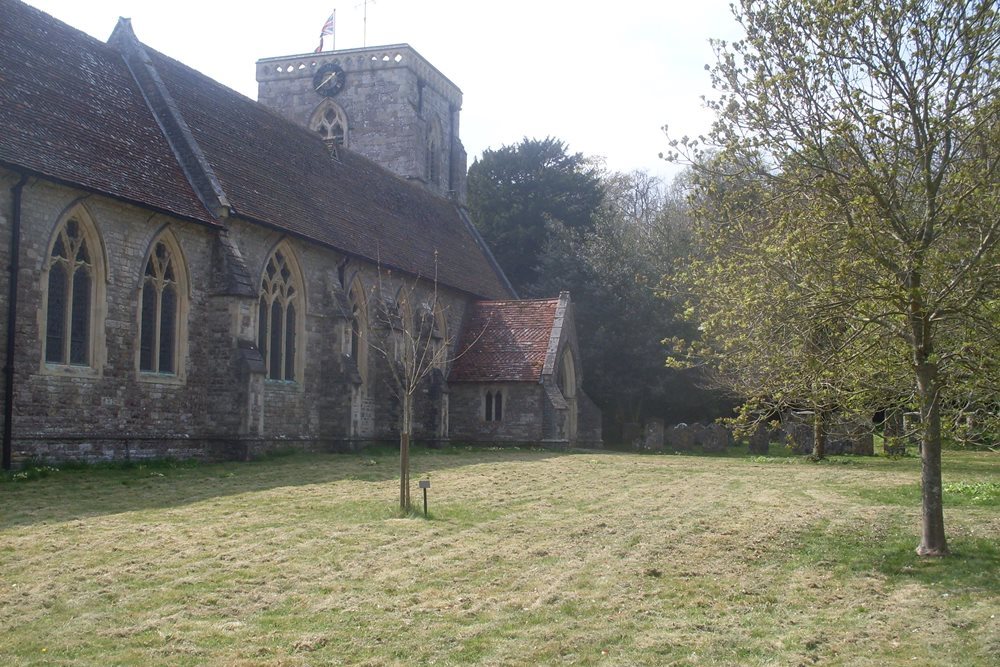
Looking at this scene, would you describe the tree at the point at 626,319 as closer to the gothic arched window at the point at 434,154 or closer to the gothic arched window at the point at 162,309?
the gothic arched window at the point at 434,154

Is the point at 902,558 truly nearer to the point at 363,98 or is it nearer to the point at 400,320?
the point at 400,320

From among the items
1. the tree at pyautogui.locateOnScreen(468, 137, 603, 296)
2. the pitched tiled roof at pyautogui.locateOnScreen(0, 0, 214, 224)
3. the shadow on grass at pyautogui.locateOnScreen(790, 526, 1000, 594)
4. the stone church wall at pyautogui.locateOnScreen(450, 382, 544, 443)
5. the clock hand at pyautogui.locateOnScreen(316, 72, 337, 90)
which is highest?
the clock hand at pyautogui.locateOnScreen(316, 72, 337, 90)

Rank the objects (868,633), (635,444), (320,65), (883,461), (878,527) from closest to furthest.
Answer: (868,633), (878,527), (883,461), (635,444), (320,65)

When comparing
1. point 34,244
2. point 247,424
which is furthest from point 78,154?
point 247,424

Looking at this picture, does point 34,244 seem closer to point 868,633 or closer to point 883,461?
point 868,633

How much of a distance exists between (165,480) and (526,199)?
36400mm

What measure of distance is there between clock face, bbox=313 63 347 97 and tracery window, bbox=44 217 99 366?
950 inches

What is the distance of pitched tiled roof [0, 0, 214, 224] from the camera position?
17891 mm

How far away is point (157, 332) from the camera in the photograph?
20531 millimetres

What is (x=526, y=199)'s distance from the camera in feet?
168

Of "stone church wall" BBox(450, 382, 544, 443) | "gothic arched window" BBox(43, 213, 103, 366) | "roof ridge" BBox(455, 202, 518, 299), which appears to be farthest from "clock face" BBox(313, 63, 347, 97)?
"gothic arched window" BBox(43, 213, 103, 366)

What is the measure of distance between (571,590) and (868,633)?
103 inches

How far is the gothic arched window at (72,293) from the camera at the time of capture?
18.1 meters

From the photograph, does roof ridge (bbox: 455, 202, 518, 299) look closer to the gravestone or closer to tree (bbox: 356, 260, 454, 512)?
tree (bbox: 356, 260, 454, 512)
